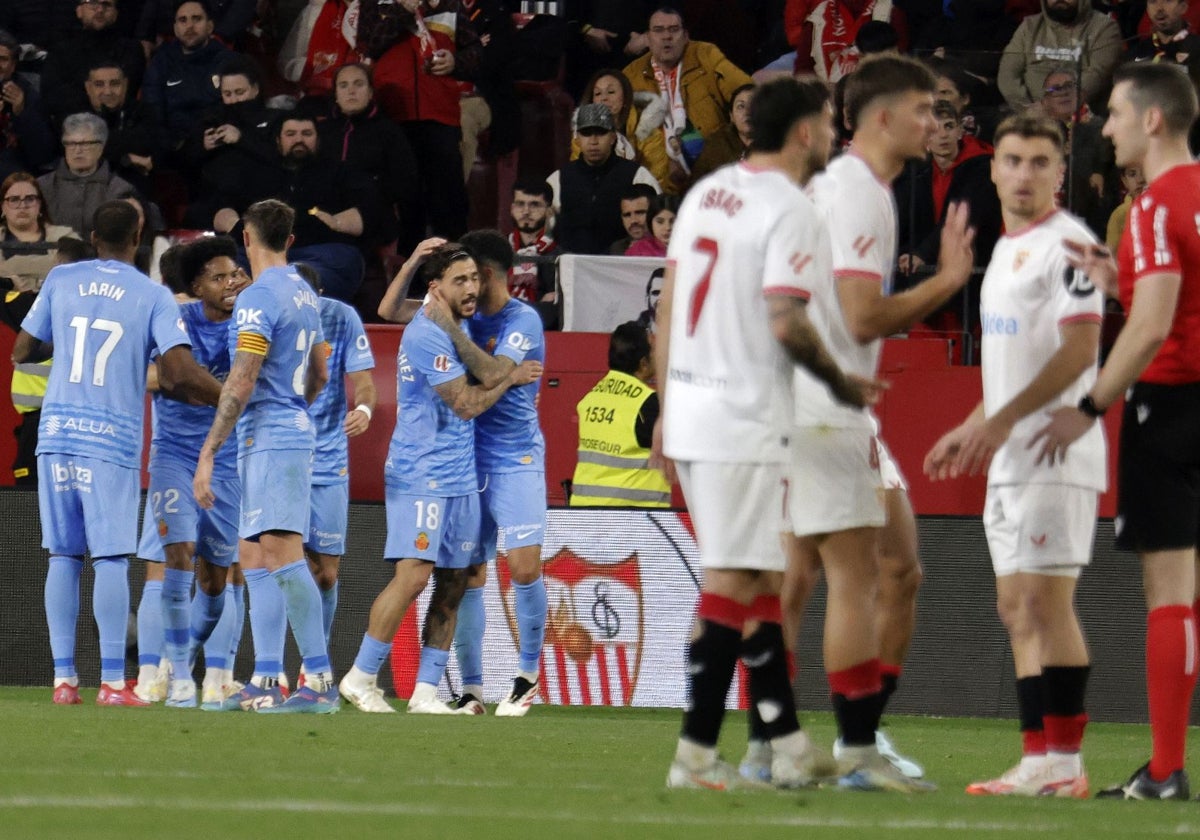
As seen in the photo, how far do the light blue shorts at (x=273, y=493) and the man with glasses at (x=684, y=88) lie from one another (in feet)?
21.6

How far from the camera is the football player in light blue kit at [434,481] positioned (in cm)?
1039

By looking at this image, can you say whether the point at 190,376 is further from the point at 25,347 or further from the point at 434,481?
the point at 434,481

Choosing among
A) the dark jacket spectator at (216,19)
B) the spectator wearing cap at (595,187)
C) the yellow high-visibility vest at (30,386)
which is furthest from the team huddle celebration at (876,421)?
the dark jacket spectator at (216,19)

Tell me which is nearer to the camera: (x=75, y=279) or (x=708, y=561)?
(x=708, y=561)

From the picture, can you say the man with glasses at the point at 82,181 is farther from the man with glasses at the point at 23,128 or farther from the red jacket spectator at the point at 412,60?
the red jacket spectator at the point at 412,60

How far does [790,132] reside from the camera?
19.7 feet

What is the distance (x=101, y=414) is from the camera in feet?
32.8

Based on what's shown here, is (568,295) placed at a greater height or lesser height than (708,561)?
greater

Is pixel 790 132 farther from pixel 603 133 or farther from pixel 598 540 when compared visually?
pixel 603 133

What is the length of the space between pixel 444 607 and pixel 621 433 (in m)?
1.61

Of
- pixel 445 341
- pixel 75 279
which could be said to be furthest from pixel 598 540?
pixel 75 279

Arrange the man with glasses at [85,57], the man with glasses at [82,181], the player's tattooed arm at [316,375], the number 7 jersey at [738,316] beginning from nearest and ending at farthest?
the number 7 jersey at [738,316] → the player's tattooed arm at [316,375] → the man with glasses at [82,181] → the man with glasses at [85,57]

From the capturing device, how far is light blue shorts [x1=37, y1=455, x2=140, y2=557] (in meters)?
9.94

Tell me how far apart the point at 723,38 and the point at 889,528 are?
424 inches
